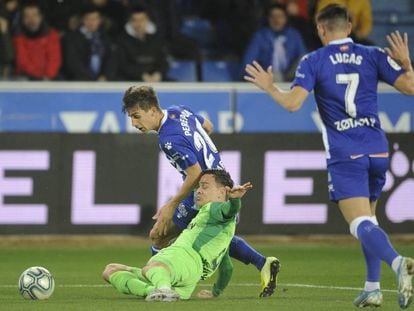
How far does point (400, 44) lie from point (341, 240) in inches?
276

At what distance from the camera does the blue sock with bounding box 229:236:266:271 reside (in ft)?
31.6

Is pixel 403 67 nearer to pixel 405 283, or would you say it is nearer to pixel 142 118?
pixel 405 283

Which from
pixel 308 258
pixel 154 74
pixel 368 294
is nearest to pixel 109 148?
pixel 154 74

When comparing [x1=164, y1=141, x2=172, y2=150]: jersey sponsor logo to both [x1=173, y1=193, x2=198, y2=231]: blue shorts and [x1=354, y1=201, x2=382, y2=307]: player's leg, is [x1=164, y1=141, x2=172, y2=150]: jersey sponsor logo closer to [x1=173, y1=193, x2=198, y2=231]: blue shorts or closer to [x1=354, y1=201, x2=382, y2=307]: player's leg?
[x1=173, y1=193, x2=198, y2=231]: blue shorts

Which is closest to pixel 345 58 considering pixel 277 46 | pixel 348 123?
pixel 348 123

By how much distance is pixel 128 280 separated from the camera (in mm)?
9102

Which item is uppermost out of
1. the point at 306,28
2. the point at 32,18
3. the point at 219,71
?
the point at 32,18

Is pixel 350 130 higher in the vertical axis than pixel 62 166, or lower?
higher

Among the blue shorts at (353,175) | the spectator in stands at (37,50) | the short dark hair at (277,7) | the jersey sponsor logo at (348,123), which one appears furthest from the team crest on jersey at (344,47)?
the short dark hair at (277,7)

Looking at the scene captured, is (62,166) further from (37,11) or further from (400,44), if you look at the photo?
(400,44)

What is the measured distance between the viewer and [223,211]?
9.08m

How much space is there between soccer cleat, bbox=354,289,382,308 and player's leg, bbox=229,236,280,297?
38.5 inches

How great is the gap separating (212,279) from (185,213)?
2.06 metres

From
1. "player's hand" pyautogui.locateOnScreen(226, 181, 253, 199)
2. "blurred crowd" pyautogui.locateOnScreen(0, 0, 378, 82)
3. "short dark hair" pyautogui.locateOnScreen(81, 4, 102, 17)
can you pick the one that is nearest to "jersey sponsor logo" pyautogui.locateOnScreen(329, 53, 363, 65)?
"player's hand" pyautogui.locateOnScreen(226, 181, 253, 199)
